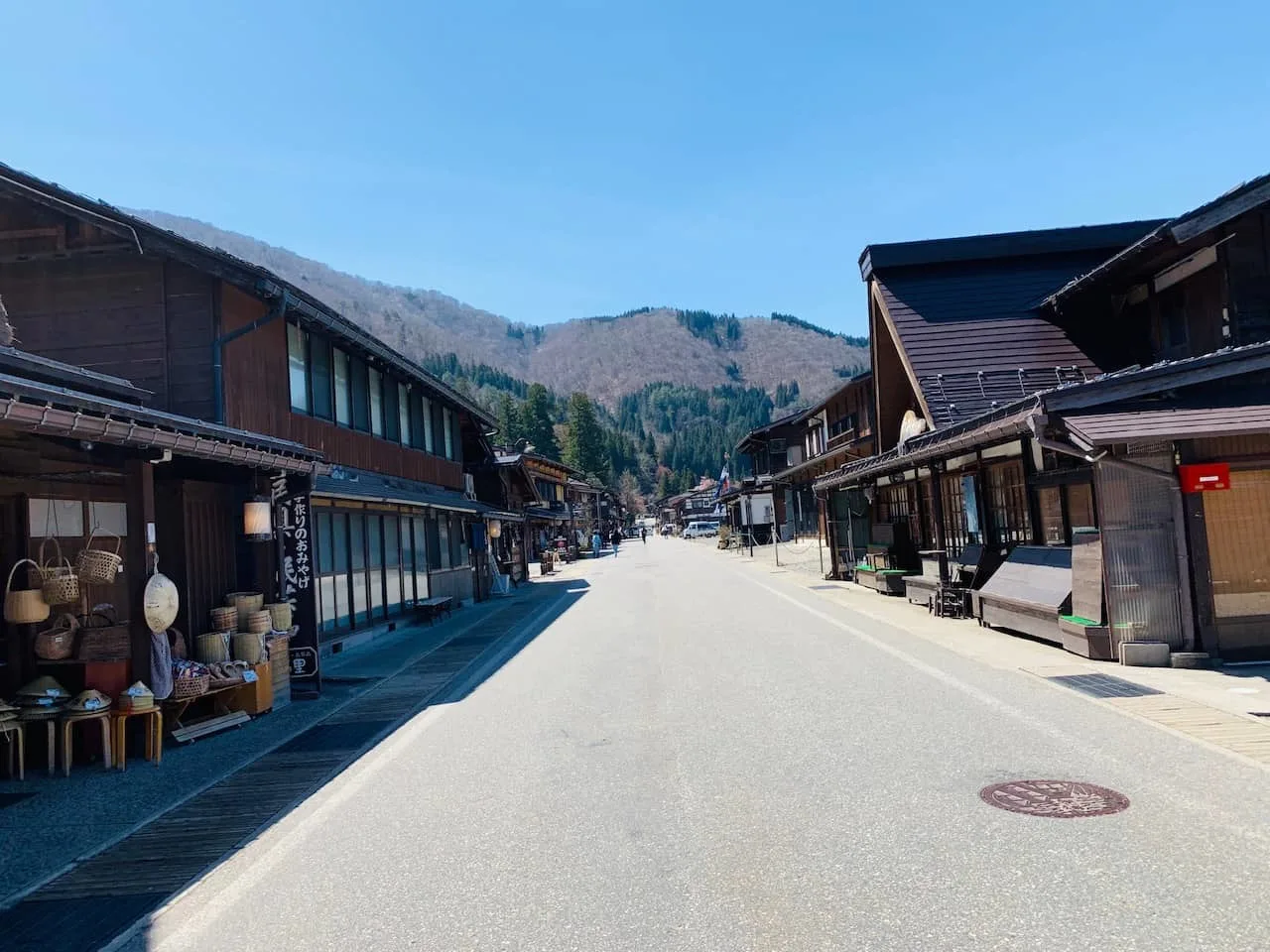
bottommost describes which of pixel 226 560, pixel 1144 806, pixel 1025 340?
pixel 1144 806

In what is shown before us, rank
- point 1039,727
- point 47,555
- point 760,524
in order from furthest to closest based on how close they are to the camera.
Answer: point 760,524, point 47,555, point 1039,727

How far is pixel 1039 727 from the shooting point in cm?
746

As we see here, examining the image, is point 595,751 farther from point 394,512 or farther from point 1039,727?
point 394,512

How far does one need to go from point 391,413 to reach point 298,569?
8.48 metres

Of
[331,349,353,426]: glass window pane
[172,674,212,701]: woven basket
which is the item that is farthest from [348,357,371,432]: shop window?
[172,674,212,701]: woven basket

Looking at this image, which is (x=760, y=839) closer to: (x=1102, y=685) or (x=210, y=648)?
(x=1102, y=685)

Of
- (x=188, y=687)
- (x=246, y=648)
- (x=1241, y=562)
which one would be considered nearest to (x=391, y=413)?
(x=246, y=648)

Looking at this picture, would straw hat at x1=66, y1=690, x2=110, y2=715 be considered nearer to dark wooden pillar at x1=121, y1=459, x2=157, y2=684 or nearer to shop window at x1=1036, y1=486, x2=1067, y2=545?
dark wooden pillar at x1=121, y1=459, x2=157, y2=684

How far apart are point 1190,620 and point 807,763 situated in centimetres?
601

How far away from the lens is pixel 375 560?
58.3 feet

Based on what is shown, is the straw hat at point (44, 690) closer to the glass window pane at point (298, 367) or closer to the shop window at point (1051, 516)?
the glass window pane at point (298, 367)

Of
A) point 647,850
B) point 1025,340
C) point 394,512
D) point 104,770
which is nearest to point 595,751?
point 647,850

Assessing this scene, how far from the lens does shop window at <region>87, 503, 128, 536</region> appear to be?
931 cm

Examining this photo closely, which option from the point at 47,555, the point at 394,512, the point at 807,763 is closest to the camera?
the point at 807,763
